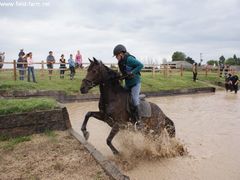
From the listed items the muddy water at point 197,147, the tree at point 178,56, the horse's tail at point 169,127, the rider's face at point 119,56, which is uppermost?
the tree at point 178,56

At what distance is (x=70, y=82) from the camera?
18.9 metres

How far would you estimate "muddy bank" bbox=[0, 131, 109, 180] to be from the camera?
14.7 ft

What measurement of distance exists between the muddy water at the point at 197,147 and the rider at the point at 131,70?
30.9 inches

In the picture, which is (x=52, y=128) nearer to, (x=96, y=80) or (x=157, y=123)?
(x=96, y=80)

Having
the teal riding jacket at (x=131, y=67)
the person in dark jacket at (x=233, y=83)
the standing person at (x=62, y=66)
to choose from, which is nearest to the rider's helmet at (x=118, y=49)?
the teal riding jacket at (x=131, y=67)

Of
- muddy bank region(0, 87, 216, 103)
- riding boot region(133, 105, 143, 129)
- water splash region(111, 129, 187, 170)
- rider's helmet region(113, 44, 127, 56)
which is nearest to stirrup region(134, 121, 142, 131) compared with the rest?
riding boot region(133, 105, 143, 129)

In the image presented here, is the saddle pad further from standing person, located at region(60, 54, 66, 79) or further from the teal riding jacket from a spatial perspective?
standing person, located at region(60, 54, 66, 79)

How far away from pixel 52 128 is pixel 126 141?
1.97 m

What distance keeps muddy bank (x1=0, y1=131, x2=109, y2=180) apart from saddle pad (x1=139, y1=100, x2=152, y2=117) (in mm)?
1528

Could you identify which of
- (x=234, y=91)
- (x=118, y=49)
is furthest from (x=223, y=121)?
(x=234, y=91)

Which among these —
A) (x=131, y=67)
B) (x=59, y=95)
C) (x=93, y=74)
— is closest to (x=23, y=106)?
(x=93, y=74)

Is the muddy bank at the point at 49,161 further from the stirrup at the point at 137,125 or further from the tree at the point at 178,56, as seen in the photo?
the tree at the point at 178,56

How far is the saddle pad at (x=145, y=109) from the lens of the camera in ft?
21.0

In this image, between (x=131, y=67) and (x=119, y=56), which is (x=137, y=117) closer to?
(x=131, y=67)
